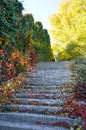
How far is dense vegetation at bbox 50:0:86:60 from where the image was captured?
917 inches

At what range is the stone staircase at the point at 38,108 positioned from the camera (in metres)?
7.34

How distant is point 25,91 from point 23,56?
3046mm

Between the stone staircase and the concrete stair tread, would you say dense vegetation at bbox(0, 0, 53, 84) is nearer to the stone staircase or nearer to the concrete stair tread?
the stone staircase

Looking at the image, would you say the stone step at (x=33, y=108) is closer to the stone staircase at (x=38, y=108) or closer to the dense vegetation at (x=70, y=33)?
the stone staircase at (x=38, y=108)


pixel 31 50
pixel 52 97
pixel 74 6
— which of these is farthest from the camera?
pixel 74 6

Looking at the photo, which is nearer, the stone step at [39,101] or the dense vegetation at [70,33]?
the stone step at [39,101]

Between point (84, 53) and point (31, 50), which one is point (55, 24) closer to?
point (84, 53)

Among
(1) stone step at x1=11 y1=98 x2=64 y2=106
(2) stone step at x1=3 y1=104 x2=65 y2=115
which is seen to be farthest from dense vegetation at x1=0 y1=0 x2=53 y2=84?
(2) stone step at x1=3 y1=104 x2=65 y2=115

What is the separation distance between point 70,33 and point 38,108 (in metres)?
18.0

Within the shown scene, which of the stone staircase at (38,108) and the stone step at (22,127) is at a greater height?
the stone staircase at (38,108)

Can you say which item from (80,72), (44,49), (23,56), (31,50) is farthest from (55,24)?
(80,72)

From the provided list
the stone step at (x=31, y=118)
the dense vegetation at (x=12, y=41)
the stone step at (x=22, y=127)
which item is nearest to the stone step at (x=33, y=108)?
the stone step at (x=31, y=118)

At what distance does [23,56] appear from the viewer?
1294cm

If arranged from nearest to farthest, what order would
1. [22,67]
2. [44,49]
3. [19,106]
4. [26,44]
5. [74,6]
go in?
[19,106]
[22,67]
[26,44]
[44,49]
[74,6]
